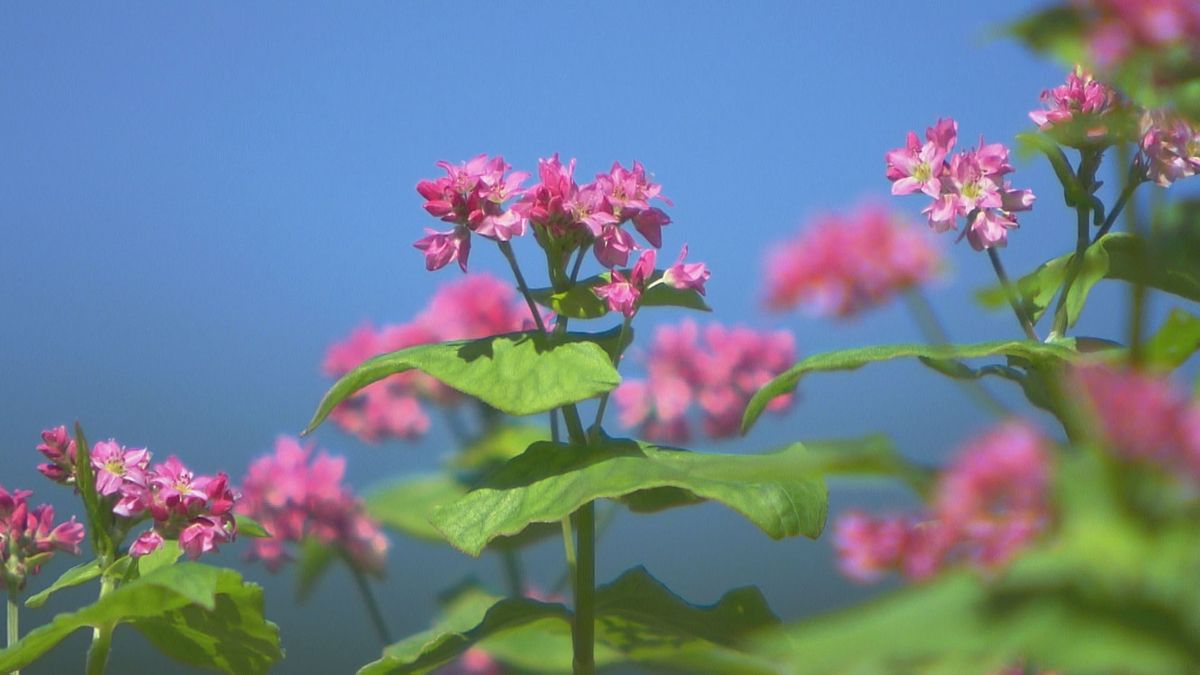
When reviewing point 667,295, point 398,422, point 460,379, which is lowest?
point 460,379

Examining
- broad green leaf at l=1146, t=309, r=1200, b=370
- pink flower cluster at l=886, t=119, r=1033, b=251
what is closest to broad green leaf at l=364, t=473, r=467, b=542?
pink flower cluster at l=886, t=119, r=1033, b=251

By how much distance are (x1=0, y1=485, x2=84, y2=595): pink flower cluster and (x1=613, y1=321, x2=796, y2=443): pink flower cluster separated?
3.29 feet

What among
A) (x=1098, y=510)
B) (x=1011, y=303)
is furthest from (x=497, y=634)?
(x=1098, y=510)

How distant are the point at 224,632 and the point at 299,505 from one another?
61 centimetres

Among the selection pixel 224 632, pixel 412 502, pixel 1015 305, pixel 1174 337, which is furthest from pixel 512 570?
pixel 1174 337

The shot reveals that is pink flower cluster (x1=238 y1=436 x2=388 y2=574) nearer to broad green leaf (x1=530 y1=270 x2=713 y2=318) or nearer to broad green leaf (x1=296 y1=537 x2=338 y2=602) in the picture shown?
broad green leaf (x1=296 y1=537 x2=338 y2=602)

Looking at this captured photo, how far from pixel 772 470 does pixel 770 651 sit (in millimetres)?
68

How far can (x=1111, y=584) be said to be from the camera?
416 millimetres

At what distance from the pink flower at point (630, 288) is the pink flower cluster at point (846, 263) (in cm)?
64

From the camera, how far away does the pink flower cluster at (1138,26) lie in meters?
0.50

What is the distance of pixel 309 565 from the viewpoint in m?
1.95

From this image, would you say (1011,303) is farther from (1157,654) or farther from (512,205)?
(1157,654)

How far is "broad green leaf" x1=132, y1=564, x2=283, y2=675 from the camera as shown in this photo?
125 cm

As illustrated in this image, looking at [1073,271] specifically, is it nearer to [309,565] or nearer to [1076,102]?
[1076,102]
